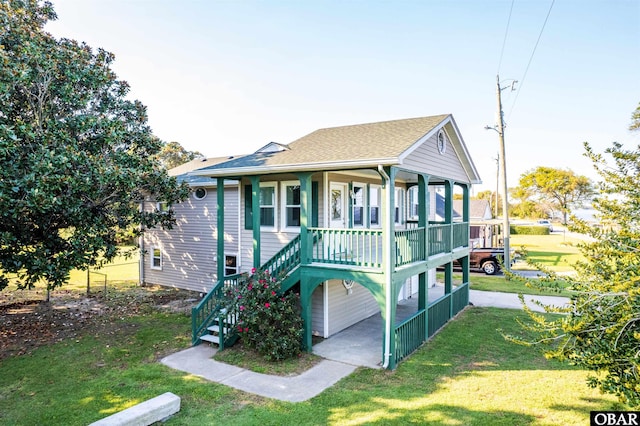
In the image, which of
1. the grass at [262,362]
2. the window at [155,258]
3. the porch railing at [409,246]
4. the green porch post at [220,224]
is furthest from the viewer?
the window at [155,258]

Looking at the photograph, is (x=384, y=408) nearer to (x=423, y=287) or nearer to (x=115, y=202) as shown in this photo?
(x=423, y=287)

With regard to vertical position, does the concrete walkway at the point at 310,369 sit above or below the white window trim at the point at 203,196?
below

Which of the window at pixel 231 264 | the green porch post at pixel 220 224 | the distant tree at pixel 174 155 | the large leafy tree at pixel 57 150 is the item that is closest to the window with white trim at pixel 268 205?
the green porch post at pixel 220 224

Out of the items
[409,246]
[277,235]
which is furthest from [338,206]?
[409,246]

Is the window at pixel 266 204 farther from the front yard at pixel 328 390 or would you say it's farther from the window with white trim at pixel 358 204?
the front yard at pixel 328 390

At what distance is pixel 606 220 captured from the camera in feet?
15.6

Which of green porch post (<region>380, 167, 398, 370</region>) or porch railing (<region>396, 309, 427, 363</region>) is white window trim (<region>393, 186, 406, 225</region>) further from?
green porch post (<region>380, 167, 398, 370</region>)

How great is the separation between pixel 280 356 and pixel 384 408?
2.95m

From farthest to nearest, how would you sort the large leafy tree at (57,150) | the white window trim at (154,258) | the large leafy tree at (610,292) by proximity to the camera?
the white window trim at (154,258)
the large leafy tree at (57,150)
the large leafy tree at (610,292)

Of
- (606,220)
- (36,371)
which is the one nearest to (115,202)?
(36,371)

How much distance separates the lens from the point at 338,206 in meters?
11.1

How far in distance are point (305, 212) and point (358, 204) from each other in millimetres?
3066

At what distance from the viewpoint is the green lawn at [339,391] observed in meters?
6.10

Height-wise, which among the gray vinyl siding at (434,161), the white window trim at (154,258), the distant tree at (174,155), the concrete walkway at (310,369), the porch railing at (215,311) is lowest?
the concrete walkway at (310,369)
